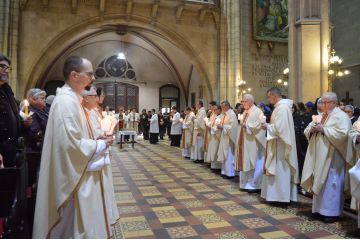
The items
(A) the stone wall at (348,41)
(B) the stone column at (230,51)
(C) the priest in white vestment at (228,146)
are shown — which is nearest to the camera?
(C) the priest in white vestment at (228,146)

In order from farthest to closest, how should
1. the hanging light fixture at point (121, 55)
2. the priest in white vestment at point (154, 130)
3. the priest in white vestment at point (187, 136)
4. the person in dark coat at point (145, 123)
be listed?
the hanging light fixture at point (121, 55) < the person in dark coat at point (145, 123) < the priest in white vestment at point (154, 130) < the priest in white vestment at point (187, 136)

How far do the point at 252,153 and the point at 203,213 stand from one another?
185cm

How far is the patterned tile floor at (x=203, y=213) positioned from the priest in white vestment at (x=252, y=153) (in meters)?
0.29

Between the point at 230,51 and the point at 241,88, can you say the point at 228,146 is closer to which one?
the point at 241,88

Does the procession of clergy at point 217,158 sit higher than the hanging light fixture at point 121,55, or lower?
lower

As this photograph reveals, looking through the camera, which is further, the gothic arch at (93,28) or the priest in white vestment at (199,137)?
the gothic arch at (93,28)

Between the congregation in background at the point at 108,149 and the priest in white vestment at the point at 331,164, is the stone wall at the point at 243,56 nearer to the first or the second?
the congregation in background at the point at 108,149

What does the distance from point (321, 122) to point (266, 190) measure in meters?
1.43

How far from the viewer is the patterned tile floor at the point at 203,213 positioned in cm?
359

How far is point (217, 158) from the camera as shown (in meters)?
7.20

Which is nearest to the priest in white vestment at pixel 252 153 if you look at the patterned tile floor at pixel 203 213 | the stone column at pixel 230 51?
the patterned tile floor at pixel 203 213

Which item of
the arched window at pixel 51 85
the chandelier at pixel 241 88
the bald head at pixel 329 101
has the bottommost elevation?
the bald head at pixel 329 101

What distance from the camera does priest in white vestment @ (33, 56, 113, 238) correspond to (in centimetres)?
216

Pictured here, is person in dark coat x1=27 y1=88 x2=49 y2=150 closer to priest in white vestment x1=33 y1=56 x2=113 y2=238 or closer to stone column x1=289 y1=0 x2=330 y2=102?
priest in white vestment x1=33 y1=56 x2=113 y2=238
